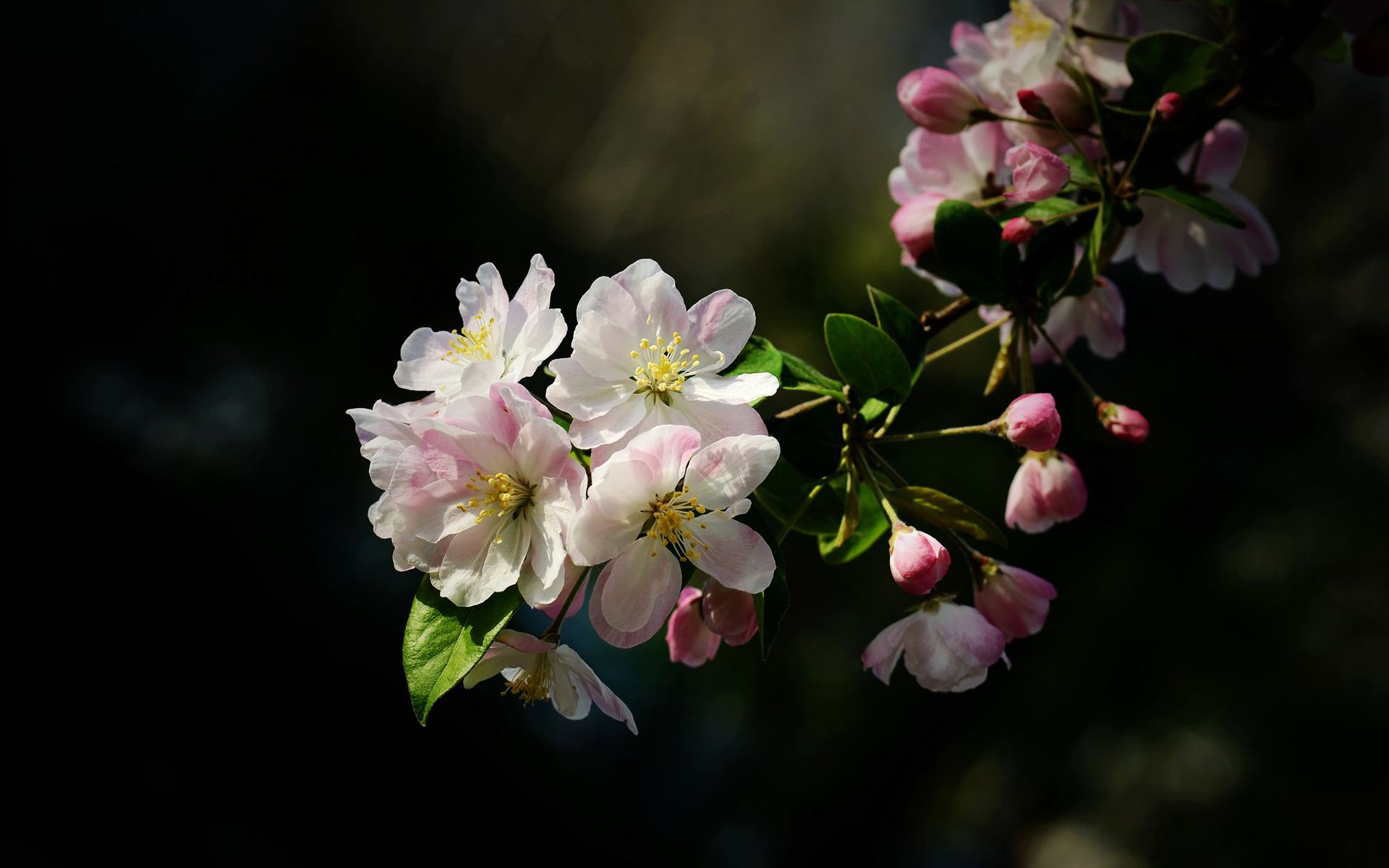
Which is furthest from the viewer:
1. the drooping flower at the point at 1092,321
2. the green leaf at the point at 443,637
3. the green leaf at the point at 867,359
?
the drooping flower at the point at 1092,321

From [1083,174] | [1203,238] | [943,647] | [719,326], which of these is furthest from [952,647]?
[1203,238]

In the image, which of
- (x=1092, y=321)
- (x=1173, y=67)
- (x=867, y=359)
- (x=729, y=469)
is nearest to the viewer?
(x=729, y=469)

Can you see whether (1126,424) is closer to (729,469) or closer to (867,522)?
(867,522)

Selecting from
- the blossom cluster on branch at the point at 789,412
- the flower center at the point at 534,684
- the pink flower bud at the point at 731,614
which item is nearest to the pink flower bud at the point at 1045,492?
the blossom cluster on branch at the point at 789,412

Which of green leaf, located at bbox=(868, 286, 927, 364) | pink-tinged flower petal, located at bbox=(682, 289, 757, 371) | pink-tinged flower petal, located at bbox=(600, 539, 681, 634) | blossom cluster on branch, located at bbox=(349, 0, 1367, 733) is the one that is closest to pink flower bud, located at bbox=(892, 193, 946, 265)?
blossom cluster on branch, located at bbox=(349, 0, 1367, 733)

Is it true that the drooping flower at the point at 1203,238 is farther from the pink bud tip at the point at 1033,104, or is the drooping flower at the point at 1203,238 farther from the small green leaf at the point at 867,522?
the small green leaf at the point at 867,522

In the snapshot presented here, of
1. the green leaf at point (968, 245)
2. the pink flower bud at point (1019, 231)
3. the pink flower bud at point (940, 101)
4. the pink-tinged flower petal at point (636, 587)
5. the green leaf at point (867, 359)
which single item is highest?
the pink flower bud at point (940, 101)

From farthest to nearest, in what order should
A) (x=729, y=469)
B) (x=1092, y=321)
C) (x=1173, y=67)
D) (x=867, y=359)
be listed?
(x=1092, y=321)
(x=1173, y=67)
(x=867, y=359)
(x=729, y=469)
